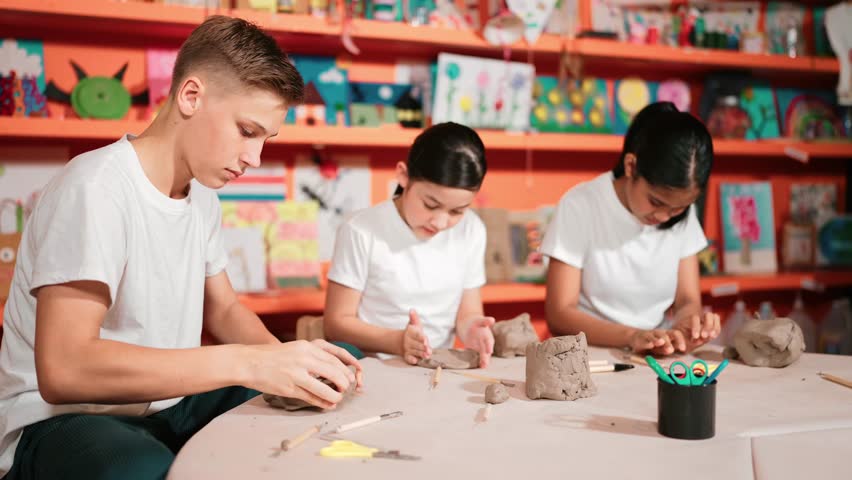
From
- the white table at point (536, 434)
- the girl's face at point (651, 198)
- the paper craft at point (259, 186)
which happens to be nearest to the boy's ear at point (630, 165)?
the girl's face at point (651, 198)

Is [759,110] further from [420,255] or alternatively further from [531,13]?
[420,255]

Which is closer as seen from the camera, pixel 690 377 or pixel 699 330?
pixel 690 377

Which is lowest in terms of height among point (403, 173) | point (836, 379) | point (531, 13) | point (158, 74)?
point (836, 379)

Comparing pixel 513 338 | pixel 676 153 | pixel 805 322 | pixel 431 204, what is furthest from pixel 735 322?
pixel 513 338

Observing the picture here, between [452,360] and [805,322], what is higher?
[452,360]

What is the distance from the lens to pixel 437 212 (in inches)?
77.0

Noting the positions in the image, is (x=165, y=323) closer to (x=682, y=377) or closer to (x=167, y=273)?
(x=167, y=273)

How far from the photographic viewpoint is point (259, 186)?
2.95 meters

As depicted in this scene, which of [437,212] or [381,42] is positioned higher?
[381,42]

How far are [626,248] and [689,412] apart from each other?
1115 mm

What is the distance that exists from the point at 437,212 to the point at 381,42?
116cm

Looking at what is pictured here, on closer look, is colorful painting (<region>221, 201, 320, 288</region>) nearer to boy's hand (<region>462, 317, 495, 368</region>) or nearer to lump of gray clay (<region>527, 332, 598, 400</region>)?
boy's hand (<region>462, 317, 495, 368</region>)

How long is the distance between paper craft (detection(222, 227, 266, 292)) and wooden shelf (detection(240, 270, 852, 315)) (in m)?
0.07

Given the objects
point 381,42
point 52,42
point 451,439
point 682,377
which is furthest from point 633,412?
point 52,42
